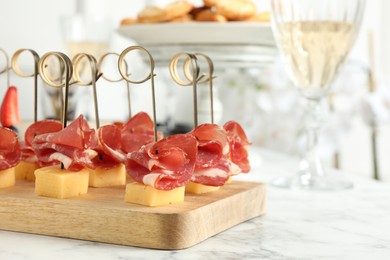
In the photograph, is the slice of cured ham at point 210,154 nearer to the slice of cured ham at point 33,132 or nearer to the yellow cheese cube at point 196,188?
the yellow cheese cube at point 196,188

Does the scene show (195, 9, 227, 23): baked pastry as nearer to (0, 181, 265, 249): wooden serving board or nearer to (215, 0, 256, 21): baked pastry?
(215, 0, 256, 21): baked pastry

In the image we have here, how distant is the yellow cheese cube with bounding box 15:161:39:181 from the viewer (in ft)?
2.55

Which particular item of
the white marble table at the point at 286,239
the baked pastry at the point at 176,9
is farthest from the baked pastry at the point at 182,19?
the white marble table at the point at 286,239

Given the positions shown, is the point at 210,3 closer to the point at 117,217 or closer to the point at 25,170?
the point at 25,170

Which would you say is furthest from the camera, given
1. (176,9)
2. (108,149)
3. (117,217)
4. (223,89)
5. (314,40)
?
(223,89)

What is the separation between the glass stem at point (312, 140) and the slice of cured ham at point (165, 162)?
0.45 metres

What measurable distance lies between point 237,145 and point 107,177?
143 millimetres

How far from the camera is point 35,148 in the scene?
0.73 meters

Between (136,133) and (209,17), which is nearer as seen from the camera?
(136,133)

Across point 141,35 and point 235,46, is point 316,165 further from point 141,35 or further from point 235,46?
point 141,35

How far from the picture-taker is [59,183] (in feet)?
2.21

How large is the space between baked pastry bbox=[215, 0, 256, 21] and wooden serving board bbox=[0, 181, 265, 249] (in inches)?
23.2

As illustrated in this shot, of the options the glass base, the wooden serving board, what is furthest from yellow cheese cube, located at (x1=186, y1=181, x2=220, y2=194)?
the glass base

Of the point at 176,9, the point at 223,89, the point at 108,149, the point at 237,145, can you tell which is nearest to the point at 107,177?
the point at 108,149
